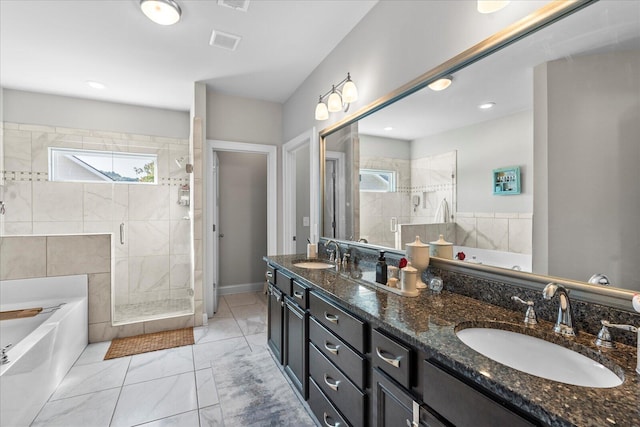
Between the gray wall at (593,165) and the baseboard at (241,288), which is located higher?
the gray wall at (593,165)

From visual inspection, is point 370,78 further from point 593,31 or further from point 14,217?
point 14,217

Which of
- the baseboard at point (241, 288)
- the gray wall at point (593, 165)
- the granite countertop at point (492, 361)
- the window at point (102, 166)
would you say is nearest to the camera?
the granite countertop at point (492, 361)

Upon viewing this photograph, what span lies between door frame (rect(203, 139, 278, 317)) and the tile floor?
73 cm

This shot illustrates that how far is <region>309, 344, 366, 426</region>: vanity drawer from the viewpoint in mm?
1288

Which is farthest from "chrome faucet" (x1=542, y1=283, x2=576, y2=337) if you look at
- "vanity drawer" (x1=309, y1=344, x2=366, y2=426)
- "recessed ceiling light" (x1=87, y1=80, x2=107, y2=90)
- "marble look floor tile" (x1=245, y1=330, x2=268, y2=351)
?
"recessed ceiling light" (x1=87, y1=80, x2=107, y2=90)

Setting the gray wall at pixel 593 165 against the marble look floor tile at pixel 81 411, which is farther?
the marble look floor tile at pixel 81 411

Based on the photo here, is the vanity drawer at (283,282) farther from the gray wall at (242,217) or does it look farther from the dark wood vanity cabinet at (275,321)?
the gray wall at (242,217)

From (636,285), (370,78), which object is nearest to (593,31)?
(636,285)

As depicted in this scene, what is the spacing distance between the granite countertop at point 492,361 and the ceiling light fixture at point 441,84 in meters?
1.09

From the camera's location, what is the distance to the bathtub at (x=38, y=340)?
5.32ft

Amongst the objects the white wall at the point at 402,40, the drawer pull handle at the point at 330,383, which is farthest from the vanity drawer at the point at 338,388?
the white wall at the point at 402,40

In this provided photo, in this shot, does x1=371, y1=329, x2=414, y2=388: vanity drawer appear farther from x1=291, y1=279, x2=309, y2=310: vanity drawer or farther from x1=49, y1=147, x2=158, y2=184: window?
x1=49, y1=147, x2=158, y2=184: window

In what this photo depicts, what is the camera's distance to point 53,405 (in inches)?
76.5

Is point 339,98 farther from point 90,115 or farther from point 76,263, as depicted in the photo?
point 90,115
